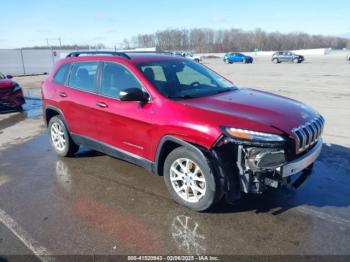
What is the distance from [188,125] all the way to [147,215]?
1185 millimetres

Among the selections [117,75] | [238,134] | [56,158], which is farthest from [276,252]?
[56,158]

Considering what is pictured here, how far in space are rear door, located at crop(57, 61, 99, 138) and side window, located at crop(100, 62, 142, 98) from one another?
8.6 inches

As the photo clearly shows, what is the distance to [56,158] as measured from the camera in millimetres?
6344

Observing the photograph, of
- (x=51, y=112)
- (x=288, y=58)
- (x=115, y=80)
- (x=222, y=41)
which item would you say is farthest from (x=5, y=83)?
(x=222, y=41)

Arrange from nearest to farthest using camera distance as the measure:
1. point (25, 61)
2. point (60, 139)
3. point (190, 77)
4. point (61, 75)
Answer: point (190, 77) < point (61, 75) < point (60, 139) < point (25, 61)

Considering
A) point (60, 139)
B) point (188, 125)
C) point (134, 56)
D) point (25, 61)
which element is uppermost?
point (134, 56)

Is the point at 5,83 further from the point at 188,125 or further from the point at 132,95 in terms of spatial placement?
the point at 188,125

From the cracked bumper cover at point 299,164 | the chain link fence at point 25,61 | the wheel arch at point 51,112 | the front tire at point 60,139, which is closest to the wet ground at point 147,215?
the front tire at point 60,139

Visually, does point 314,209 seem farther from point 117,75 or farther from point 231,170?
point 117,75

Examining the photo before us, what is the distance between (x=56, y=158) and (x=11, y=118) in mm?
5240

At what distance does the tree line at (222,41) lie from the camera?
411ft

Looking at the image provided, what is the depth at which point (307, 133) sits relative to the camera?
3867 millimetres

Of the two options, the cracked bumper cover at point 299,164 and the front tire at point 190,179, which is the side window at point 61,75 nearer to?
the front tire at point 190,179

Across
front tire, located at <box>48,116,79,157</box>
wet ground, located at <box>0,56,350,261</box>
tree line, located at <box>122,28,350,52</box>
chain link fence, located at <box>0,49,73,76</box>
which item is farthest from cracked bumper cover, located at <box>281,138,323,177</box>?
tree line, located at <box>122,28,350,52</box>
